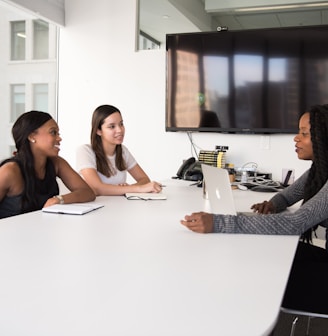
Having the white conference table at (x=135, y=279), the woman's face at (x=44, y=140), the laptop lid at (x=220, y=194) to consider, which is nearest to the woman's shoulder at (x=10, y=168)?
the woman's face at (x=44, y=140)

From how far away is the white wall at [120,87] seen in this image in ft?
12.7

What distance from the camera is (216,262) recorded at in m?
1.16

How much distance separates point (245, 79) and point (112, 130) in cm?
141

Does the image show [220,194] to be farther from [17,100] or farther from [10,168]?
[17,100]

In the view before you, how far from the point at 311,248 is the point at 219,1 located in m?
3.11

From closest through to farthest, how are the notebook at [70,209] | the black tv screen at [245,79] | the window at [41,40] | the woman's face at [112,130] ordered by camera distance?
the notebook at [70,209], the woman's face at [112,130], the black tv screen at [245,79], the window at [41,40]

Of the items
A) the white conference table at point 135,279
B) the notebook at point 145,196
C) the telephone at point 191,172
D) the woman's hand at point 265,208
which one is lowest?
the white conference table at point 135,279

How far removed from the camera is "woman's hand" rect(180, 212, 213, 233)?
1.47m

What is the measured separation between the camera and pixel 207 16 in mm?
4148

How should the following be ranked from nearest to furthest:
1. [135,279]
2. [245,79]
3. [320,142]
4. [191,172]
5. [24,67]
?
[135,279] → [320,142] → [191,172] → [245,79] → [24,67]

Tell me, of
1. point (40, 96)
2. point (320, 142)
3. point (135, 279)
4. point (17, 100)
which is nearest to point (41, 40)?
point (40, 96)

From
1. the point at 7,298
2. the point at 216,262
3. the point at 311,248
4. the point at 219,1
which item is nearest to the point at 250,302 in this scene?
the point at 216,262

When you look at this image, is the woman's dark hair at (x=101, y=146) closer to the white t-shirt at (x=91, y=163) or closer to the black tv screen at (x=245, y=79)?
the white t-shirt at (x=91, y=163)

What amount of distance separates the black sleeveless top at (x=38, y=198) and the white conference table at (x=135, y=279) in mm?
375
